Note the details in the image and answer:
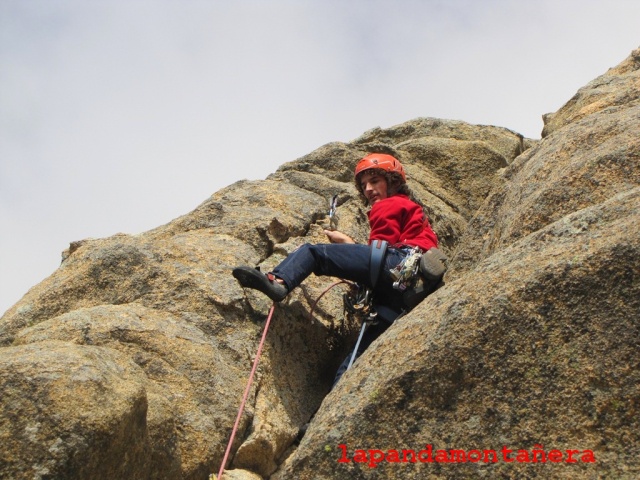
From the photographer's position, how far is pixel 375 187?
1289cm

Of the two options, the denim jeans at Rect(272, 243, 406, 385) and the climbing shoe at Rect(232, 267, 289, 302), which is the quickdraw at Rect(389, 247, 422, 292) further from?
the climbing shoe at Rect(232, 267, 289, 302)

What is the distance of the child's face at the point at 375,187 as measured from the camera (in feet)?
42.2

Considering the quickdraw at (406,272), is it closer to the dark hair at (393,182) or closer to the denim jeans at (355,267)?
the denim jeans at (355,267)

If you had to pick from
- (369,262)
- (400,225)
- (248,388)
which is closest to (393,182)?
(400,225)

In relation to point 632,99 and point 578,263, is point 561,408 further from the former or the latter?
point 632,99

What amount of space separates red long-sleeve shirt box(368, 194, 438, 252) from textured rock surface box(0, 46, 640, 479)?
3.03 ft

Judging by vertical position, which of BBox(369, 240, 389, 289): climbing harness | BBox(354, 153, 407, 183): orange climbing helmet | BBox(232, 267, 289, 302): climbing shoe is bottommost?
BBox(369, 240, 389, 289): climbing harness

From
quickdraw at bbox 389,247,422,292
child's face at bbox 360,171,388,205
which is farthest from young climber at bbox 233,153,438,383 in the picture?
child's face at bbox 360,171,388,205

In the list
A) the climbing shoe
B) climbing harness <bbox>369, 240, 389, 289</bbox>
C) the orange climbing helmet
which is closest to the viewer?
the climbing shoe

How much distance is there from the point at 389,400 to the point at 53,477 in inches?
107

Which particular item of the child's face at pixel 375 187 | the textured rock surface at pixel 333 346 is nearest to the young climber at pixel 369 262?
the textured rock surface at pixel 333 346

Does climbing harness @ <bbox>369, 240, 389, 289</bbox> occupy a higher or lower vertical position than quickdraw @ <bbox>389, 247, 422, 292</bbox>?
higher

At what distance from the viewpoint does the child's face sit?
12.9 meters

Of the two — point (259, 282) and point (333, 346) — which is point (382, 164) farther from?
point (259, 282)
